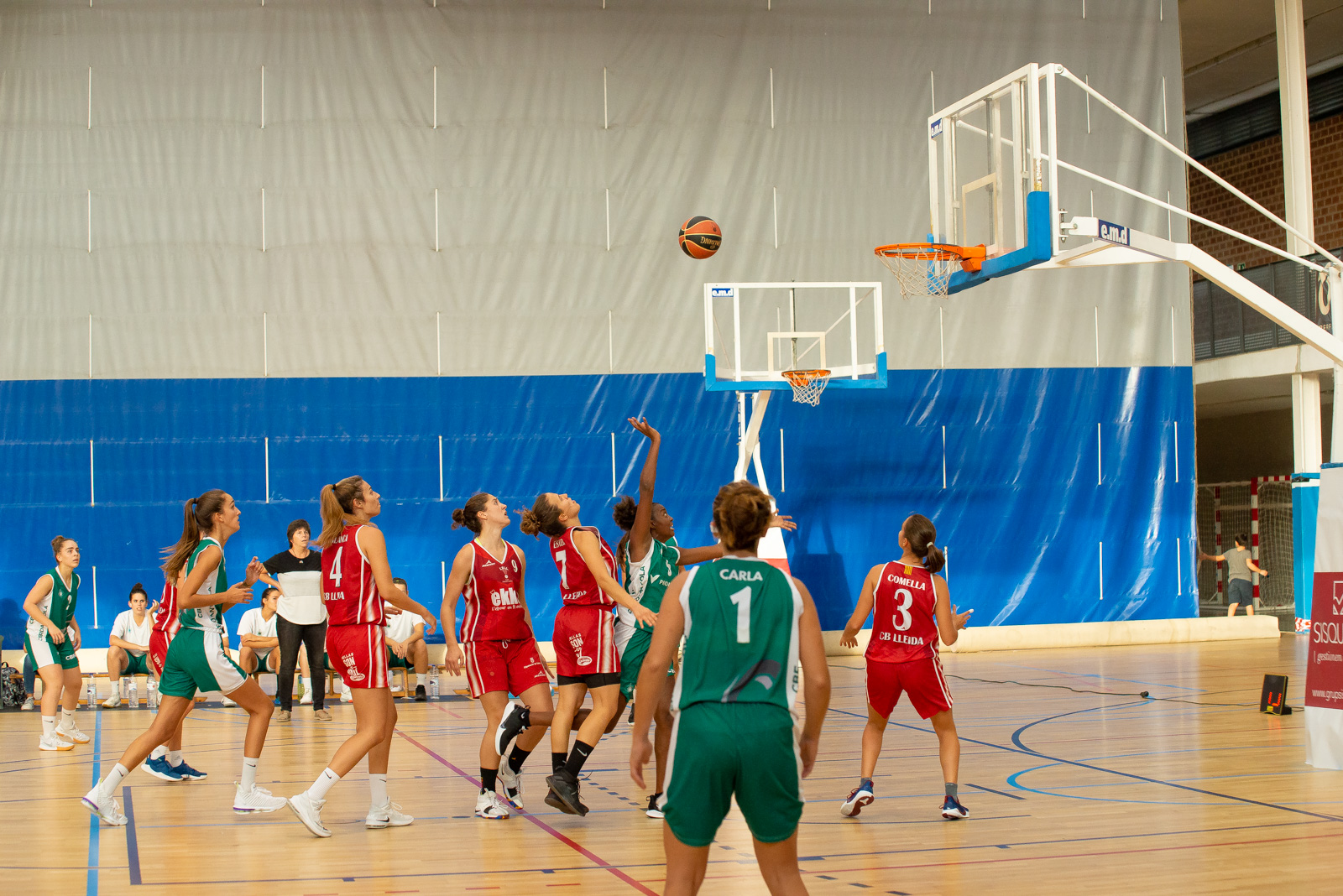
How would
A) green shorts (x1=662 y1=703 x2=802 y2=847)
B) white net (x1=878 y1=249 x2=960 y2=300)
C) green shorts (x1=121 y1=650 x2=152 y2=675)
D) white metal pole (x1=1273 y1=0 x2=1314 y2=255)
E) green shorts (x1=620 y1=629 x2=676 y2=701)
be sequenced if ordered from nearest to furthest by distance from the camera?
green shorts (x1=662 y1=703 x2=802 y2=847), green shorts (x1=620 y1=629 x2=676 y2=701), white net (x1=878 y1=249 x2=960 y2=300), green shorts (x1=121 y1=650 x2=152 y2=675), white metal pole (x1=1273 y1=0 x2=1314 y2=255)

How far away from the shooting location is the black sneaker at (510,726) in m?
6.67

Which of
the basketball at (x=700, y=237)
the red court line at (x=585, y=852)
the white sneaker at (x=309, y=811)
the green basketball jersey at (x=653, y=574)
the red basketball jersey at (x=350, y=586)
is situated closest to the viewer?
the red court line at (x=585, y=852)

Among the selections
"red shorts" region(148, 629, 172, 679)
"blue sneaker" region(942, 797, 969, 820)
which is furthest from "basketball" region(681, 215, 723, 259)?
"blue sneaker" region(942, 797, 969, 820)

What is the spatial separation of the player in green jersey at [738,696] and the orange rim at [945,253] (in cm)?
795

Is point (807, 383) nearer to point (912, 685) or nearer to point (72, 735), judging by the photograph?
point (72, 735)

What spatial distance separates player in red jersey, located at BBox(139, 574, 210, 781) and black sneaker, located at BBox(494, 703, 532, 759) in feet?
5.68

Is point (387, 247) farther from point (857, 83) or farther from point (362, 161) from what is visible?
point (857, 83)

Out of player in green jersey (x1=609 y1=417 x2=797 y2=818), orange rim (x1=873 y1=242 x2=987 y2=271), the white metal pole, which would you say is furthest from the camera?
the white metal pole

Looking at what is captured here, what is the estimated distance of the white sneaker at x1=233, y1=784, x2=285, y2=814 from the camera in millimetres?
6938

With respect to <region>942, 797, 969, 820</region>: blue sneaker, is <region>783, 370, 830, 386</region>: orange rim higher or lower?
higher

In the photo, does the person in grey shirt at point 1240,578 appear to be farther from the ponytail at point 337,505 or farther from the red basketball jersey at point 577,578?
the ponytail at point 337,505

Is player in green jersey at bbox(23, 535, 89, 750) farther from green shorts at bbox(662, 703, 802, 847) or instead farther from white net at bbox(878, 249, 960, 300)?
green shorts at bbox(662, 703, 802, 847)

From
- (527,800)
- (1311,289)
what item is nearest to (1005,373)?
(1311,289)

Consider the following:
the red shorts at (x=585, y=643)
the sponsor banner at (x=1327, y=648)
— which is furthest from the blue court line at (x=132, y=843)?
the sponsor banner at (x=1327, y=648)
